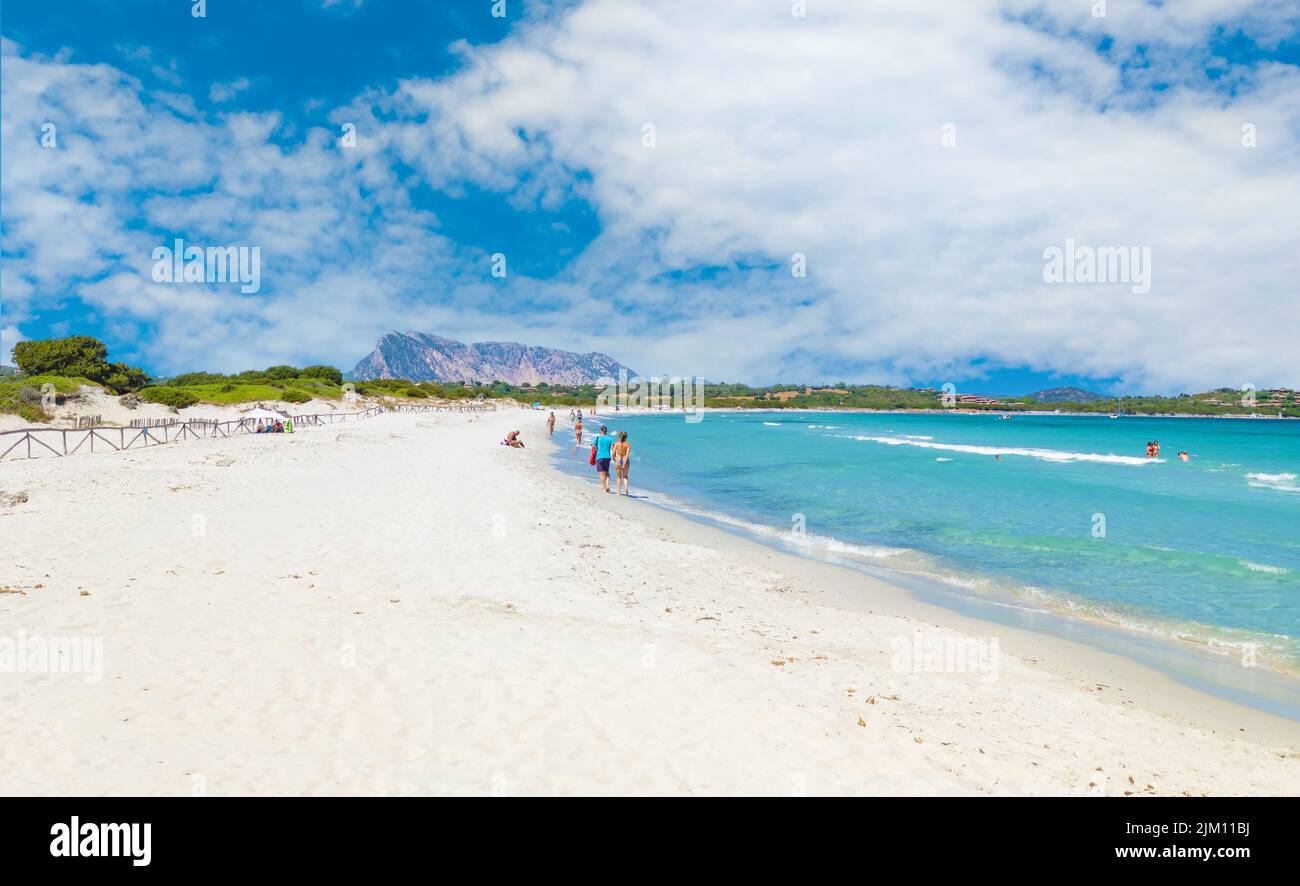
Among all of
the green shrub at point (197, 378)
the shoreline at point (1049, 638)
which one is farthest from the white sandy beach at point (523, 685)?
the green shrub at point (197, 378)

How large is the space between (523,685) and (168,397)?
64163mm

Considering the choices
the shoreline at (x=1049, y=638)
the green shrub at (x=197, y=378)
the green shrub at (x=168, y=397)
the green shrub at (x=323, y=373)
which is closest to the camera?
the shoreline at (x=1049, y=638)

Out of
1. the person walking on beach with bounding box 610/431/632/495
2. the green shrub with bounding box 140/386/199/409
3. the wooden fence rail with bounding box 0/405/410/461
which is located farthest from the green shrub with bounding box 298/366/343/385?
the person walking on beach with bounding box 610/431/632/495

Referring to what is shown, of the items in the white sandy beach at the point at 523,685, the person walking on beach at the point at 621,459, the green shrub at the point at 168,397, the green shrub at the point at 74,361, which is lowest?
the white sandy beach at the point at 523,685

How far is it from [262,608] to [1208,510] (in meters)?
31.6

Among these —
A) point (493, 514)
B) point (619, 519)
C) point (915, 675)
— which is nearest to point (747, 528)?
point (619, 519)

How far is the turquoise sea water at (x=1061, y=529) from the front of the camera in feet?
39.0

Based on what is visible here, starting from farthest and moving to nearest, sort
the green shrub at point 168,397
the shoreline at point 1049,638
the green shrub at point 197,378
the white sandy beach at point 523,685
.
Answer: the green shrub at point 197,378
the green shrub at point 168,397
the shoreline at point 1049,638
the white sandy beach at point 523,685

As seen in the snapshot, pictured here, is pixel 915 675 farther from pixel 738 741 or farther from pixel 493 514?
pixel 493 514

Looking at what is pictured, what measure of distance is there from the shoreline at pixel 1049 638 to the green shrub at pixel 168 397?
56915mm

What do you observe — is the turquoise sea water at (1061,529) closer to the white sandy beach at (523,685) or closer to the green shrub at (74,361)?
the white sandy beach at (523,685)

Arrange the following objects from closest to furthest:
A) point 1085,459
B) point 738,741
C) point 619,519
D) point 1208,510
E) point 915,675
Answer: point 738,741
point 915,675
point 619,519
point 1208,510
point 1085,459

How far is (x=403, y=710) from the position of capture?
6020 mm
